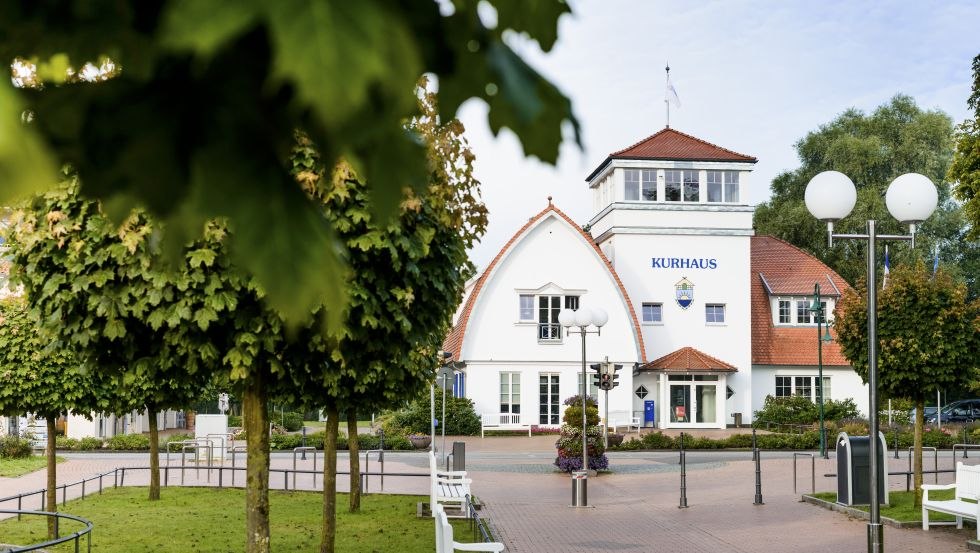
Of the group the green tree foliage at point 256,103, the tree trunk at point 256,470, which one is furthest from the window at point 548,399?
the green tree foliage at point 256,103

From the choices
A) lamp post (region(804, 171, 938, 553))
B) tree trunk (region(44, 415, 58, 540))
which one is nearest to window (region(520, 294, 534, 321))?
tree trunk (region(44, 415, 58, 540))

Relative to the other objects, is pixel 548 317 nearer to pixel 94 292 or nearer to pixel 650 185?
pixel 650 185

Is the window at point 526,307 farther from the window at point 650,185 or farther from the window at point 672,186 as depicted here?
the window at point 672,186

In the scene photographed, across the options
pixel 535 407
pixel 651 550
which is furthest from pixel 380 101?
pixel 535 407

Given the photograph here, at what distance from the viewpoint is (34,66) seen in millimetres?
1266

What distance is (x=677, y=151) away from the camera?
49250 millimetres

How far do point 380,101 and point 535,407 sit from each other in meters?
47.6

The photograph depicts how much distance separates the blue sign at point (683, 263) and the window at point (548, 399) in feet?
22.8

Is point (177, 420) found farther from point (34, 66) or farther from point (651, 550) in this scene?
point (34, 66)

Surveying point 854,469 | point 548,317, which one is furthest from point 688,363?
point 854,469

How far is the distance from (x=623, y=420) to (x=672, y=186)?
10718 mm

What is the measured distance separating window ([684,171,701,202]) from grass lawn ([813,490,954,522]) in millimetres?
28023

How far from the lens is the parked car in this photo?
54.3 meters

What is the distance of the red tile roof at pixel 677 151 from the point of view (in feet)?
160
